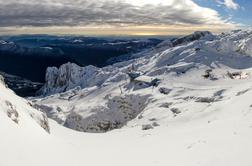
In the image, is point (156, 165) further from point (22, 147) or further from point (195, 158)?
point (22, 147)

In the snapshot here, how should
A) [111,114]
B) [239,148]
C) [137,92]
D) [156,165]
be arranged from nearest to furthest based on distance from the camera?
[239,148]
[156,165]
[111,114]
[137,92]

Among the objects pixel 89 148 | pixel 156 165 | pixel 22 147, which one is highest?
pixel 22 147

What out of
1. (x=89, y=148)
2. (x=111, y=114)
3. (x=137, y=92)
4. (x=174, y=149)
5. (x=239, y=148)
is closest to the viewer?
(x=239, y=148)

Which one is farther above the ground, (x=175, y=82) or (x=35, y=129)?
(x=35, y=129)

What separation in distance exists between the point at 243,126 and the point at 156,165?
26.7 ft

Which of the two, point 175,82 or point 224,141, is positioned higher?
point 224,141

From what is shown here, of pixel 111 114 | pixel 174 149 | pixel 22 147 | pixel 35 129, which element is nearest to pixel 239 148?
pixel 174 149

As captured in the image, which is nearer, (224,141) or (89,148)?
(224,141)

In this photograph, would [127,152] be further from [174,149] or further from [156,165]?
[156,165]

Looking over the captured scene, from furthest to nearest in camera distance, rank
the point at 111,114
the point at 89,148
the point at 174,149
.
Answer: the point at 111,114
the point at 89,148
the point at 174,149

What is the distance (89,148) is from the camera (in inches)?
1436

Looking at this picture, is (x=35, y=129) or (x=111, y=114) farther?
(x=111, y=114)

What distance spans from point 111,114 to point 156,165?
149310 mm

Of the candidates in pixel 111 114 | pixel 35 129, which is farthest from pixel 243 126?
pixel 111 114
